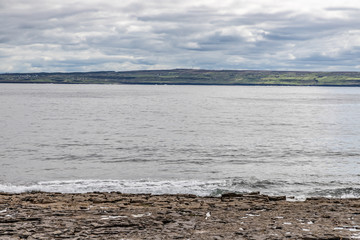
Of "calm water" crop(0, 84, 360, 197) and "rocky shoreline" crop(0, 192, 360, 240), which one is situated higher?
"rocky shoreline" crop(0, 192, 360, 240)

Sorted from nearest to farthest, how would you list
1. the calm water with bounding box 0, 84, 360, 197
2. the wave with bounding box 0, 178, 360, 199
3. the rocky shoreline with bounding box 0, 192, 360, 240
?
1. the rocky shoreline with bounding box 0, 192, 360, 240
2. the wave with bounding box 0, 178, 360, 199
3. the calm water with bounding box 0, 84, 360, 197

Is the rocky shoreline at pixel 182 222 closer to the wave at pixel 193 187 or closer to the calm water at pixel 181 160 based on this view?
the wave at pixel 193 187

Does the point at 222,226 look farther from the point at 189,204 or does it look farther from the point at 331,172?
the point at 331,172

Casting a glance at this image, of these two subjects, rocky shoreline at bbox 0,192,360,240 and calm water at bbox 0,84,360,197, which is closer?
rocky shoreline at bbox 0,192,360,240

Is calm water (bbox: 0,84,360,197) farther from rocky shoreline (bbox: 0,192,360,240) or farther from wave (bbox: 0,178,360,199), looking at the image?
rocky shoreline (bbox: 0,192,360,240)

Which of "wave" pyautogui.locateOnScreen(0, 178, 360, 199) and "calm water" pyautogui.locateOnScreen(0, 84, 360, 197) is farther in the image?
"calm water" pyautogui.locateOnScreen(0, 84, 360, 197)

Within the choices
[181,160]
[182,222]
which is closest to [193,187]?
[181,160]

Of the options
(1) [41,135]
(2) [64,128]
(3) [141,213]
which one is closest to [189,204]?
(3) [141,213]

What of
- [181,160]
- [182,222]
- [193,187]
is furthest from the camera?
[181,160]

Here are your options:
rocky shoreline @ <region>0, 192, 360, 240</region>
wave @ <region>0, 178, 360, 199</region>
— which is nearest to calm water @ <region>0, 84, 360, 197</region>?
wave @ <region>0, 178, 360, 199</region>

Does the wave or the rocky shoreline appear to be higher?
the rocky shoreline

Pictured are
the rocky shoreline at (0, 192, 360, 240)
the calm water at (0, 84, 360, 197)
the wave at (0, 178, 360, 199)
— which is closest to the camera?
the rocky shoreline at (0, 192, 360, 240)

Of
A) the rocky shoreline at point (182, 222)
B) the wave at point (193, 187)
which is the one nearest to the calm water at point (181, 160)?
the wave at point (193, 187)

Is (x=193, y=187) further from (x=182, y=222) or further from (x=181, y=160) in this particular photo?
(x=182, y=222)
